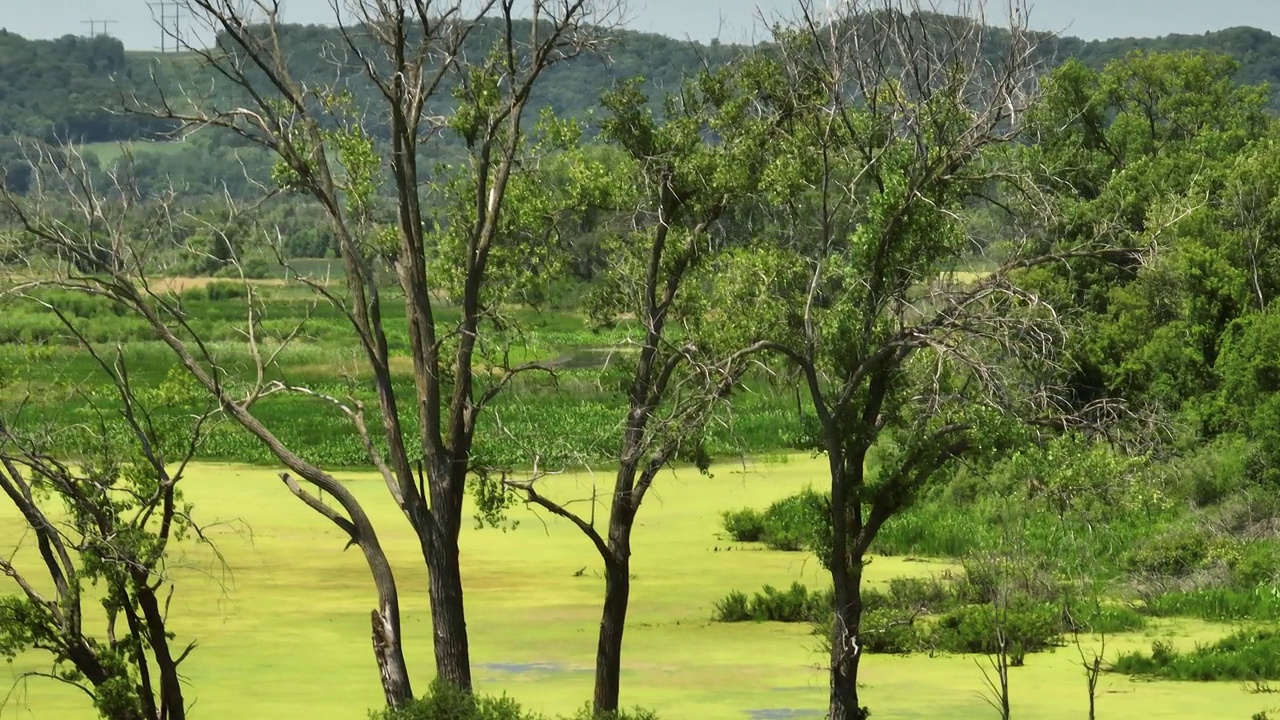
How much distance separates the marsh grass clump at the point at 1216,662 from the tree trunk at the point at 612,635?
5.20 meters

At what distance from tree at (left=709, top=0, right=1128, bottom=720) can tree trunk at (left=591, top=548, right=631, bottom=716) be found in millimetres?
1946

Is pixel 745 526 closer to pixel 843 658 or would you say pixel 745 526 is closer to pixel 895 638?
pixel 895 638

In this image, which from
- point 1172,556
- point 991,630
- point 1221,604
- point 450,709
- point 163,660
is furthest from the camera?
point 1172,556

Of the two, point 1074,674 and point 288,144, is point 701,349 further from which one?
point 1074,674

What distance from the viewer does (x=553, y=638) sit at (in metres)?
21.5

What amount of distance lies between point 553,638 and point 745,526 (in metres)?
8.26

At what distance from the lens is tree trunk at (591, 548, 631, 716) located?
16.5m

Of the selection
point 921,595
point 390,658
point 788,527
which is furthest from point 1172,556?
point 390,658

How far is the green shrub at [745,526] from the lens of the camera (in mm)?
29297

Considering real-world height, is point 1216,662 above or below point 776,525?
above

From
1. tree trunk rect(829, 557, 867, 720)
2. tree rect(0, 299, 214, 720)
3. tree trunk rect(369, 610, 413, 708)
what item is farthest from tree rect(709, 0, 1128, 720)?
tree rect(0, 299, 214, 720)

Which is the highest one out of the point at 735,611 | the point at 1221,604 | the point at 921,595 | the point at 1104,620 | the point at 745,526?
the point at 1221,604

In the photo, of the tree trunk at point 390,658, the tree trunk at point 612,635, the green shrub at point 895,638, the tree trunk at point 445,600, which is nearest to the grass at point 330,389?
the tree trunk at point 612,635

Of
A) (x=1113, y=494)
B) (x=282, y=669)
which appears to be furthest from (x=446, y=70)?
(x=282, y=669)
